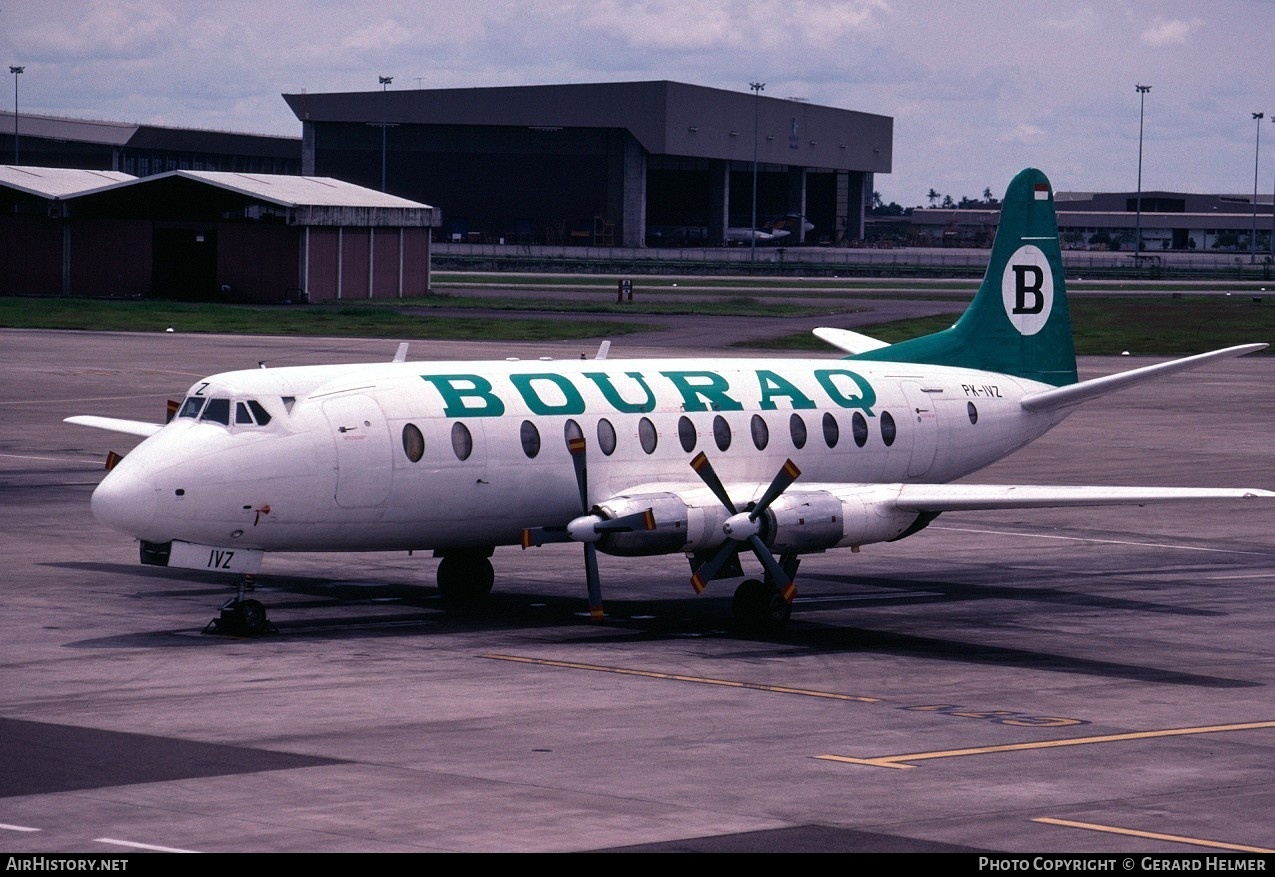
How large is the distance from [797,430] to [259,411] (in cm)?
939

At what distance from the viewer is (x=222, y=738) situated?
20.1m

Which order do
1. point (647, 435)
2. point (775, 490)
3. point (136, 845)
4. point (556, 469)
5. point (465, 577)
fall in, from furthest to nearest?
point (465, 577)
point (647, 435)
point (556, 469)
point (775, 490)
point (136, 845)

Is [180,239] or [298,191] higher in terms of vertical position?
[298,191]

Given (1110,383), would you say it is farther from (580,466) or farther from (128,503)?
(128,503)

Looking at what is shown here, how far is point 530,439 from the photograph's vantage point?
93.4ft

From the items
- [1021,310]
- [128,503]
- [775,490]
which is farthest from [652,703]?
[1021,310]

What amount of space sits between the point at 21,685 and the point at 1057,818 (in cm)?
1279

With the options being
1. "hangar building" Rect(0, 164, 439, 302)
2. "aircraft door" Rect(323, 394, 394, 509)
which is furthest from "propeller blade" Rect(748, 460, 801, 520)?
"hangar building" Rect(0, 164, 439, 302)

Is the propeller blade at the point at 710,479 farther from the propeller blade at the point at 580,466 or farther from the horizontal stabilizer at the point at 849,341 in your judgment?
the horizontal stabilizer at the point at 849,341

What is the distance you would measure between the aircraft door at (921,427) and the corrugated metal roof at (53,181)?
286 feet

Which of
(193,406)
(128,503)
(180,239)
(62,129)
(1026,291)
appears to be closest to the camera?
(128,503)

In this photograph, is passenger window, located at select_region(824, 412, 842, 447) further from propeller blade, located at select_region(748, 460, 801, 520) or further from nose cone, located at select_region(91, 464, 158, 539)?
nose cone, located at select_region(91, 464, 158, 539)

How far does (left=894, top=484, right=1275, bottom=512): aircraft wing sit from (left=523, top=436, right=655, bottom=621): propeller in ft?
14.2
